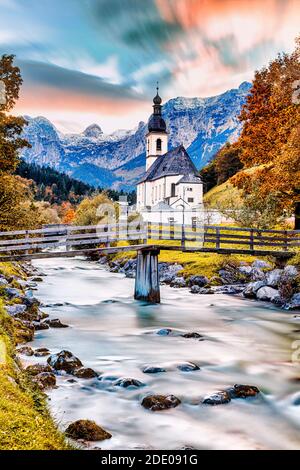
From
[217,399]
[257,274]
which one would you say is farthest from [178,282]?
[217,399]

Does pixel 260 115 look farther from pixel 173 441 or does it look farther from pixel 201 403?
pixel 173 441

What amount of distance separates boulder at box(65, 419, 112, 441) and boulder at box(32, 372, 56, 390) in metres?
2.56

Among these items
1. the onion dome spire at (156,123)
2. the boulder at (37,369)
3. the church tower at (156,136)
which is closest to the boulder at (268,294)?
the boulder at (37,369)

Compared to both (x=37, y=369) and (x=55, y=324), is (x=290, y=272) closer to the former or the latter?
(x=55, y=324)

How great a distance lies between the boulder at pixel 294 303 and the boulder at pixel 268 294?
1115 millimetres

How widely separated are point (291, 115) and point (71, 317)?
17.7 m

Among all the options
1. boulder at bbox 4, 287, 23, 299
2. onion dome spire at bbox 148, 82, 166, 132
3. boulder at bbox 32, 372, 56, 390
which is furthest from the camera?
onion dome spire at bbox 148, 82, 166, 132

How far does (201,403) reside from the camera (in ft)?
36.2

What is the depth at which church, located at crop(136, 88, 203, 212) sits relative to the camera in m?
98.7

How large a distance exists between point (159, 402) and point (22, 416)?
4.02m

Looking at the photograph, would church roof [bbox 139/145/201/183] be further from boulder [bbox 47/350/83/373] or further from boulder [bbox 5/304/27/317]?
boulder [bbox 47/350/83/373]

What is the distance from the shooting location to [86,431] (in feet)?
28.8

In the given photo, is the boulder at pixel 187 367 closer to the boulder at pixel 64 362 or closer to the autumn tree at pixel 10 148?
the boulder at pixel 64 362
